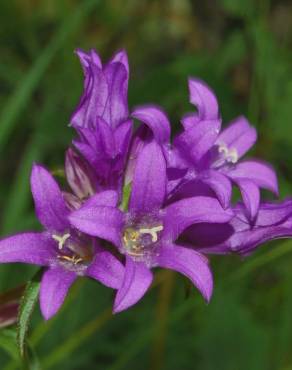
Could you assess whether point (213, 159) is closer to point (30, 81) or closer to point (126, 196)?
point (126, 196)

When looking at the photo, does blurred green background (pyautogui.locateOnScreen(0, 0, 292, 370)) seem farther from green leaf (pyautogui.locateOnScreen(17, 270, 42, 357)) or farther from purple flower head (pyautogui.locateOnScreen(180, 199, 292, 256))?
green leaf (pyautogui.locateOnScreen(17, 270, 42, 357))

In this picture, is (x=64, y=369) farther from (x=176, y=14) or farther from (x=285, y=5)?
(x=285, y=5)

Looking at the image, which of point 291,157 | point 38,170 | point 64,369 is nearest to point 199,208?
point 38,170

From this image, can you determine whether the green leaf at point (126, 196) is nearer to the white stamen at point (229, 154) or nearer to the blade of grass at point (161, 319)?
the white stamen at point (229, 154)

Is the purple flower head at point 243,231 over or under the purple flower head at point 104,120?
under

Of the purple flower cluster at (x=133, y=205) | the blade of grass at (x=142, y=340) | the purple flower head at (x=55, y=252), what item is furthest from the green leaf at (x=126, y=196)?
the blade of grass at (x=142, y=340)

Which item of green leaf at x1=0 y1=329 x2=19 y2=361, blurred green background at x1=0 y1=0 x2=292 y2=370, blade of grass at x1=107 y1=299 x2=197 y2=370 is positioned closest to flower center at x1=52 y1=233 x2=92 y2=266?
green leaf at x1=0 y1=329 x2=19 y2=361
